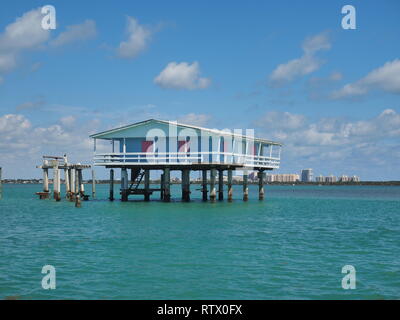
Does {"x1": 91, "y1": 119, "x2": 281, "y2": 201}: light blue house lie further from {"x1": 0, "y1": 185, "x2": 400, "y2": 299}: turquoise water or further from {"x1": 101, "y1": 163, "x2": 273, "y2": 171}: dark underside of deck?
{"x1": 0, "y1": 185, "x2": 400, "y2": 299}: turquoise water

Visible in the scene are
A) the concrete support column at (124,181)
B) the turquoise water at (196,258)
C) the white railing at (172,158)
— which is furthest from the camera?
the concrete support column at (124,181)

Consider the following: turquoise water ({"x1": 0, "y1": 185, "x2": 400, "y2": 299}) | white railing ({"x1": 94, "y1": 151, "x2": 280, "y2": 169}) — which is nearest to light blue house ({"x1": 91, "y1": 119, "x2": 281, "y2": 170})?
white railing ({"x1": 94, "y1": 151, "x2": 280, "y2": 169})

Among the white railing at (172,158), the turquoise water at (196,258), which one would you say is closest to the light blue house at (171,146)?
the white railing at (172,158)

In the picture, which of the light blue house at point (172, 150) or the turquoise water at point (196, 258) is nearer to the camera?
the turquoise water at point (196, 258)

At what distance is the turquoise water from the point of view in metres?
14.0

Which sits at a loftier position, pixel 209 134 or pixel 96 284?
pixel 209 134

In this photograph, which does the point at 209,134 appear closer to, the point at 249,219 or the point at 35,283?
the point at 249,219

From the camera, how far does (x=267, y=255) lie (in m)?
19.2

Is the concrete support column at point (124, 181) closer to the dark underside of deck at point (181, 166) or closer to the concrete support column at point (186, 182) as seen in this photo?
the dark underside of deck at point (181, 166)

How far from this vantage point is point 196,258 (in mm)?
18188

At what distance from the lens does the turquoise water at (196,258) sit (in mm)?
14047

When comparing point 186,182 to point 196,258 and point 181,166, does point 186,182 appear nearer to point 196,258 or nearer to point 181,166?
point 181,166

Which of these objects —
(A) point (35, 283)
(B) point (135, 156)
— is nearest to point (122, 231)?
(A) point (35, 283)
